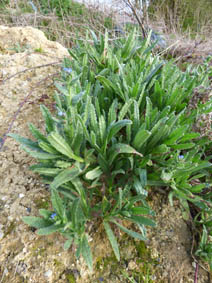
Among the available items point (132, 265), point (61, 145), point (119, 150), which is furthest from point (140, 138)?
point (132, 265)

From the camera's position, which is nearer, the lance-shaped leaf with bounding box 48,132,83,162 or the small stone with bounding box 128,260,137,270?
the lance-shaped leaf with bounding box 48,132,83,162

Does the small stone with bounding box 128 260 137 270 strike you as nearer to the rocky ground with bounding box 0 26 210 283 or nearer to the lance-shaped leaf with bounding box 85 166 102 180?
the rocky ground with bounding box 0 26 210 283

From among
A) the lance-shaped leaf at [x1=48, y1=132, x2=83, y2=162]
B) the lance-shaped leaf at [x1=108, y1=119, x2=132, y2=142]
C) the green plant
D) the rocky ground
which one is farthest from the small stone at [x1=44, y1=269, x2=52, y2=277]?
the lance-shaped leaf at [x1=108, y1=119, x2=132, y2=142]

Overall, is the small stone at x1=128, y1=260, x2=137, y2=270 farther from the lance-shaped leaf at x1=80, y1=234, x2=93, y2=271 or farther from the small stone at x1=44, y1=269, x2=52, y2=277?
the small stone at x1=44, y1=269, x2=52, y2=277

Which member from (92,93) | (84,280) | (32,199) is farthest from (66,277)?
(92,93)

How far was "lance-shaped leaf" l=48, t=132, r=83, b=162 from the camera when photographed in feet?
3.66

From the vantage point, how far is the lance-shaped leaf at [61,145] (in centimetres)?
112

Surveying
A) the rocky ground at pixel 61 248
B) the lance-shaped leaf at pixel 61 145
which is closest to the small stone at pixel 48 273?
the rocky ground at pixel 61 248

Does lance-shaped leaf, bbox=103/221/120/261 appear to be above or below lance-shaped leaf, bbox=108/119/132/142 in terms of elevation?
below

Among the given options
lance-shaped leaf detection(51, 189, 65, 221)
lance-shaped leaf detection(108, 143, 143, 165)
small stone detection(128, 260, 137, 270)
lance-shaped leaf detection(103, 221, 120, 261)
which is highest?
lance-shaped leaf detection(108, 143, 143, 165)

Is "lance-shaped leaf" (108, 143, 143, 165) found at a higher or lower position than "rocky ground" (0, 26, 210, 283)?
higher

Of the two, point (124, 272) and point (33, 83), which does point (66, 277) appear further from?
point (33, 83)

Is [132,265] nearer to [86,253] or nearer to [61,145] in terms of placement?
[86,253]

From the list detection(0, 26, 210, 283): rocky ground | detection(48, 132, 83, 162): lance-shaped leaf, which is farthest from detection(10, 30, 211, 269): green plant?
detection(0, 26, 210, 283): rocky ground
